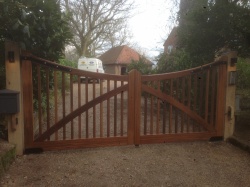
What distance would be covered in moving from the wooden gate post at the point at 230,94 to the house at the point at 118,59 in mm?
28633

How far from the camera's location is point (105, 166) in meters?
3.81

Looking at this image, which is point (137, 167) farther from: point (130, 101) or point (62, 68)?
point (62, 68)

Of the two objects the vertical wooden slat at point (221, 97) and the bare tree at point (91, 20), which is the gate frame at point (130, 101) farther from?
the bare tree at point (91, 20)

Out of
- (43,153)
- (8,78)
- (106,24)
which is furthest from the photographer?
(106,24)

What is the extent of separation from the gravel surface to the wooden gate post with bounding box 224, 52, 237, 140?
417 millimetres

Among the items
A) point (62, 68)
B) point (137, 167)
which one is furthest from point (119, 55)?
point (137, 167)

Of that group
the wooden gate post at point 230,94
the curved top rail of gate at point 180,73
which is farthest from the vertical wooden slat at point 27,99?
the wooden gate post at point 230,94

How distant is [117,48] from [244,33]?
31713 millimetres

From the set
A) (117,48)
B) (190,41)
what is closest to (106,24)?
(117,48)

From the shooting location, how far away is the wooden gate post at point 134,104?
4473 mm

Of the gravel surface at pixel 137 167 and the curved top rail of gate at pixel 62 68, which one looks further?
the curved top rail of gate at pixel 62 68

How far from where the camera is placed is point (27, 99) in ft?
13.4

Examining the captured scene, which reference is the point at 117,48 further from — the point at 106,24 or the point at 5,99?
the point at 5,99

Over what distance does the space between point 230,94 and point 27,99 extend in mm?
4052
